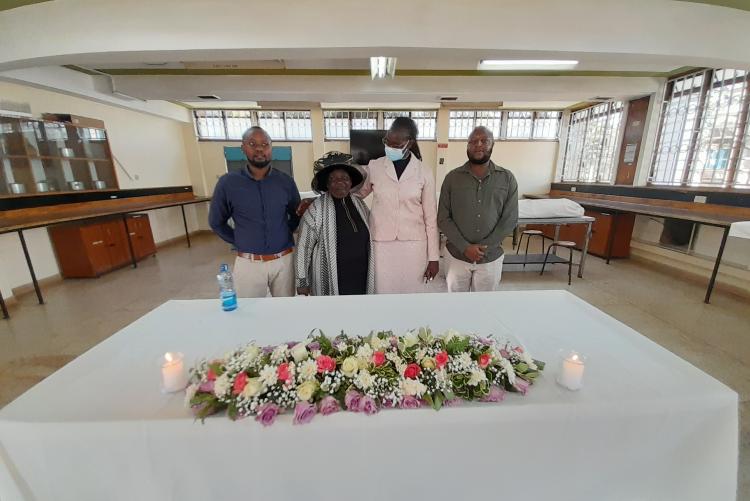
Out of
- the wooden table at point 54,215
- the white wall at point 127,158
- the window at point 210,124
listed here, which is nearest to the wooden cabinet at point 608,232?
the wooden table at point 54,215

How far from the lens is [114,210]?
4.53 metres

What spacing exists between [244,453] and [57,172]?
5672mm

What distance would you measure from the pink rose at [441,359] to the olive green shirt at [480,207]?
119 centimetres

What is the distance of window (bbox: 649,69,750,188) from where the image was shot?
12.5ft

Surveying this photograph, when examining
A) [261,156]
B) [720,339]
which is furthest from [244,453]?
[720,339]

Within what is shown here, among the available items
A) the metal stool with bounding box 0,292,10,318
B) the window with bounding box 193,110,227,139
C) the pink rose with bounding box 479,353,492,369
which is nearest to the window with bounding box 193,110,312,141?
the window with bounding box 193,110,227,139

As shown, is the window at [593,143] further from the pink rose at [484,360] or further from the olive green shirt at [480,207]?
the pink rose at [484,360]

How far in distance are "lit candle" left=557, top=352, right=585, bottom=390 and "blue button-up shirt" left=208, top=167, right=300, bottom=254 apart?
5.29ft

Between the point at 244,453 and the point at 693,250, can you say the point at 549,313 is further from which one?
the point at 693,250

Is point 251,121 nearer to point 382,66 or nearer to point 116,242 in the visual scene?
point 116,242

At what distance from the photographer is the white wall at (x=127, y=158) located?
11.9 feet

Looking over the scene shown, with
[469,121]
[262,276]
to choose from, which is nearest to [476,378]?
[262,276]

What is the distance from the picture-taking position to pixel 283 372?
2.76ft

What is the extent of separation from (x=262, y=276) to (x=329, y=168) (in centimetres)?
83
